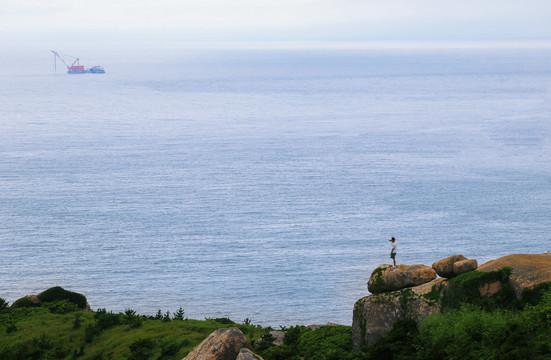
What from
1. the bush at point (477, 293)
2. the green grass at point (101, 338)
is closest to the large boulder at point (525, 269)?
the bush at point (477, 293)

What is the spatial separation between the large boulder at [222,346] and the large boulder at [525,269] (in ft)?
46.4

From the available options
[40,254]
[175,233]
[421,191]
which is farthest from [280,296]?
[421,191]

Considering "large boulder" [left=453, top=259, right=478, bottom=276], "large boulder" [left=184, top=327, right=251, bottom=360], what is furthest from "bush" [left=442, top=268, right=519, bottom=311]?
"large boulder" [left=184, top=327, right=251, bottom=360]

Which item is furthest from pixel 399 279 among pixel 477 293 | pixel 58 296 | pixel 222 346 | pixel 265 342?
pixel 58 296

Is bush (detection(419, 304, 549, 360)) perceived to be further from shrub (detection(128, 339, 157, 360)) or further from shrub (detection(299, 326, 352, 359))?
shrub (detection(128, 339, 157, 360))

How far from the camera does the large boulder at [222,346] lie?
37.7 m

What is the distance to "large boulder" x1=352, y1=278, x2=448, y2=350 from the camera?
127 ft

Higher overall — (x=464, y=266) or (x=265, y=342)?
(x=464, y=266)

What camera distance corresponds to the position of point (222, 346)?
37.7 metres

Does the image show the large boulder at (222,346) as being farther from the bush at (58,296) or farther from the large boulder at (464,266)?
the bush at (58,296)

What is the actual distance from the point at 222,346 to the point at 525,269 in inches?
674

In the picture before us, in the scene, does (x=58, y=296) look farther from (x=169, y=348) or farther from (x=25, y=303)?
(x=169, y=348)

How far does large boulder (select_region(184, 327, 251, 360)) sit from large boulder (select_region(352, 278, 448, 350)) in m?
6.91

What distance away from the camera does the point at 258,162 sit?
180 m
